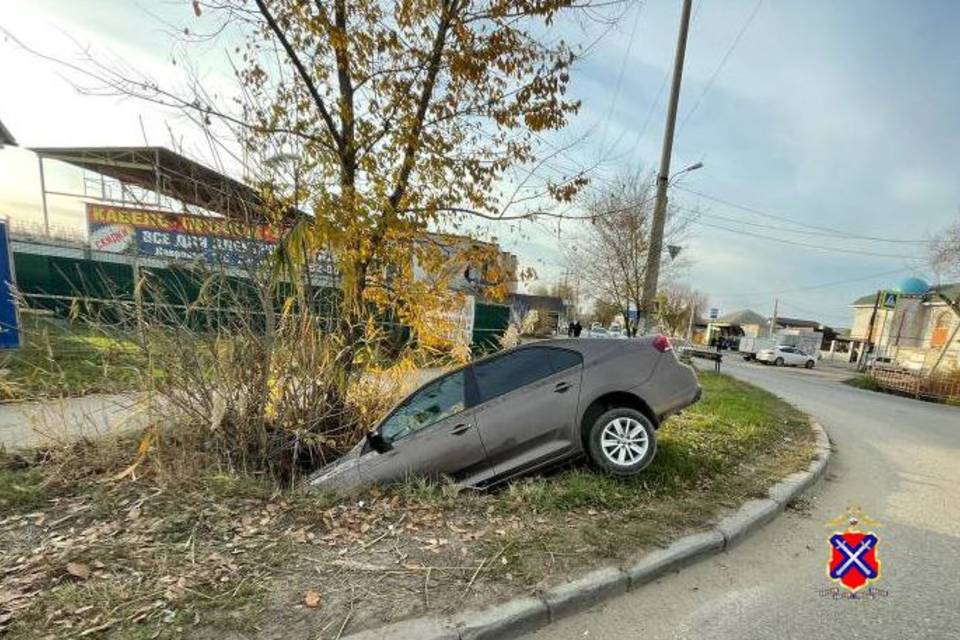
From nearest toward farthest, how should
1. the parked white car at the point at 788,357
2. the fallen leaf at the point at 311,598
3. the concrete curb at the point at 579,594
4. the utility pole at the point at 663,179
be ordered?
the concrete curb at the point at 579,594 < the fallen leaf at the point at 311,598 < the utility pole at the point at 663,179 < the parked white car at the point at 788,357

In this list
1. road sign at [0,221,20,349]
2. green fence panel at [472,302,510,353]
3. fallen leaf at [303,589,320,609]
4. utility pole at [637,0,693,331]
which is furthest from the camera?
green fence panel at [472,302,510,353]

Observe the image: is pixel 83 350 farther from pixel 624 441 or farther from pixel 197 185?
pixel 624 441

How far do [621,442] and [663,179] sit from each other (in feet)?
26.1

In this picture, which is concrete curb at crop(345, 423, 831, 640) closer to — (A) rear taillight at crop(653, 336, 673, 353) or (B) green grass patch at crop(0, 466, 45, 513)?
(A) rear taillight at crop(653, 336, 673, 353)

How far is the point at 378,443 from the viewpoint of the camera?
417cm

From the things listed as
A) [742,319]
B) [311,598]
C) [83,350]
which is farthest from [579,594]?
[742,319]

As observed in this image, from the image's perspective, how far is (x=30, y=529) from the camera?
3338 mm

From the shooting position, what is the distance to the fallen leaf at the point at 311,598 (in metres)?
2.53

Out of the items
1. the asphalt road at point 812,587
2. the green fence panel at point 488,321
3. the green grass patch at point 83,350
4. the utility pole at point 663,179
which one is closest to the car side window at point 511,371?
the asphalt road at point 812,587

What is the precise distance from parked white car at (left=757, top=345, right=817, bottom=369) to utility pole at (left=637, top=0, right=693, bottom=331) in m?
31.8

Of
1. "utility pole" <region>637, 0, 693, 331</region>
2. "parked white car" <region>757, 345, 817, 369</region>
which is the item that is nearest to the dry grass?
"utility pole" <region>637, 0, 693, 331</region>

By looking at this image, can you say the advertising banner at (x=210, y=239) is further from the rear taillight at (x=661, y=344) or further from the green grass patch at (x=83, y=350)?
the rear taillight at (x=661, y=344)

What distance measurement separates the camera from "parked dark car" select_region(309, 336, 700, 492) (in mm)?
4195

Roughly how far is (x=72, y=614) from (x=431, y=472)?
245 cm
